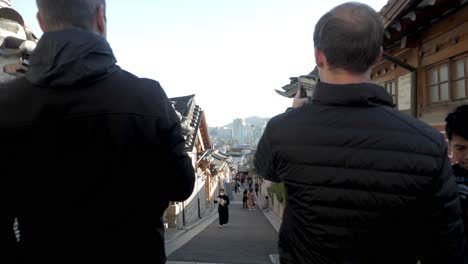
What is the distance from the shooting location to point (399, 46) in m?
7.41

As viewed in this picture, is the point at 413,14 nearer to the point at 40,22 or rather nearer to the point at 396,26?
the point at 396,26

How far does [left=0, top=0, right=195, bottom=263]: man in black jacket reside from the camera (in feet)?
4.42

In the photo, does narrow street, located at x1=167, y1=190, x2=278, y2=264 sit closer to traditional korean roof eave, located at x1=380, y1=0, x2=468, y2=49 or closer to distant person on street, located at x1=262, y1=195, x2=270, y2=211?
traditional korean roof eave, located at x1=380, y1=0, x2=468, y2=49

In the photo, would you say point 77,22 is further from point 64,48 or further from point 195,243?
point 195,243

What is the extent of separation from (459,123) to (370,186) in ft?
4.01

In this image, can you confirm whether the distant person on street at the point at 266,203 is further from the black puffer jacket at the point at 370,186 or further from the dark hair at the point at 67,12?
the dark hair at the point at 67,12

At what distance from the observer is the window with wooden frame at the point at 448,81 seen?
561 centimetres

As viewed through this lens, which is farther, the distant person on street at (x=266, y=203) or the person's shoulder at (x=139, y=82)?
the distant person on street at (x=266, y=203)

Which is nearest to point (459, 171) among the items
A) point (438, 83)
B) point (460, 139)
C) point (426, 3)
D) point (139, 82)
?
point (460, 139)

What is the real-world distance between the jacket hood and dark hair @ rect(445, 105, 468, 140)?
194 cm

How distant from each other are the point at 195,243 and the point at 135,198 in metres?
11.0

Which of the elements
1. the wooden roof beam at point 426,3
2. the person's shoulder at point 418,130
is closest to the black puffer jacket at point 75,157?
the person's shoulder at point 418,130

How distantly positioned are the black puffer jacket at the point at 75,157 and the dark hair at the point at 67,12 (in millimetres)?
76

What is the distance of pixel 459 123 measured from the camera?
7.29 feet
